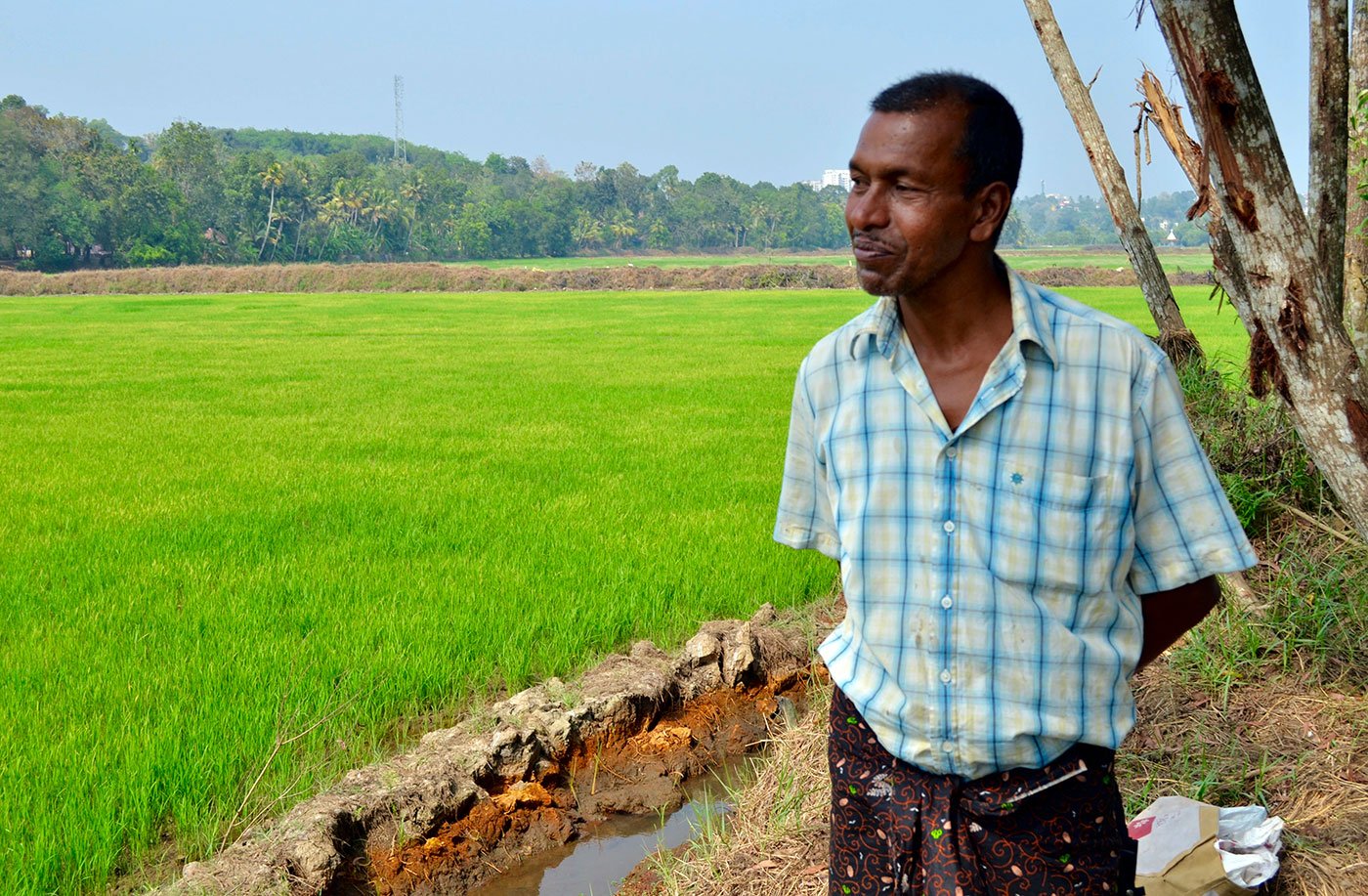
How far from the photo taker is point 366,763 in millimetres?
3799

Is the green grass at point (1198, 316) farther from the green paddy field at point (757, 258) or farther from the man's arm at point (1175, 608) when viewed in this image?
the green paddy field at point (757, 258)

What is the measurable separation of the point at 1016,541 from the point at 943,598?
109 millimetres

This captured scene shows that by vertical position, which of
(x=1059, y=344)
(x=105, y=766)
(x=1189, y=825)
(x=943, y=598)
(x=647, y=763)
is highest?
(x=1059, y=344)

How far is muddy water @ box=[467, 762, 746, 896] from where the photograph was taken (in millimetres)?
3352

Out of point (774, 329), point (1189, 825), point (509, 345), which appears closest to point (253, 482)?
point (1189, 825)

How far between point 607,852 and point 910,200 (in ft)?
8.76

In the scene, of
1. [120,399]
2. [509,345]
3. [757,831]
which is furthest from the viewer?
[509,345]

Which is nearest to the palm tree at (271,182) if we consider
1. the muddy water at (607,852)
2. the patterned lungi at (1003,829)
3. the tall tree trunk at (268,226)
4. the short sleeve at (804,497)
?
the tall tree trunk at (268,226)

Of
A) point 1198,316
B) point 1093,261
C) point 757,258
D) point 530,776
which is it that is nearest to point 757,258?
point 757,258

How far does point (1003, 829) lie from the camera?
141cm

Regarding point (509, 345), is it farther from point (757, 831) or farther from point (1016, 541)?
point (1016, 541)

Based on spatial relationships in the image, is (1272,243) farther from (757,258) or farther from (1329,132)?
(757,258)

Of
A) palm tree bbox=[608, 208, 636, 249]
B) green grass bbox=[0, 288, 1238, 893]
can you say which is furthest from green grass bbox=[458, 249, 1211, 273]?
green grass bbox=[0, 288, 1238, 893]

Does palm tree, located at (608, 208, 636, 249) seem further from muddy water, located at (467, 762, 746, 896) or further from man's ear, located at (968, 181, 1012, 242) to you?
man's ear, located at (968, 181, 1012, 242)
